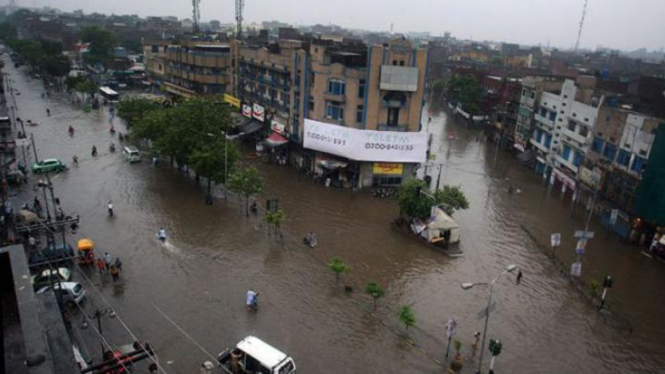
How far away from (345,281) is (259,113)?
38.0 m

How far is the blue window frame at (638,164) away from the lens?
142 ft

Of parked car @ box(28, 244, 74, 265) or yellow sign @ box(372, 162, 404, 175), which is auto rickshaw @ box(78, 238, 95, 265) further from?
yellow sign @ box(372, 162, 404, 175)

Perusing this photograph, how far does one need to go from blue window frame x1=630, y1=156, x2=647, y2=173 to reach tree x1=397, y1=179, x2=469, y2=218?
16484mm

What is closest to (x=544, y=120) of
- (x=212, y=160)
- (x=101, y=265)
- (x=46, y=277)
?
(x=212, y=160)

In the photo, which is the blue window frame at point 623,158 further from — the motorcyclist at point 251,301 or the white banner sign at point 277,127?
the motorcyclist at point 251,301

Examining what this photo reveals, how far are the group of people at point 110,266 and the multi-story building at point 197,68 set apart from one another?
176ft

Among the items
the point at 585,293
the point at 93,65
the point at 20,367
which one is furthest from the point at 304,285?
the point at 93,65

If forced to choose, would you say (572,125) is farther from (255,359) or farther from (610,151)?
(255,359)

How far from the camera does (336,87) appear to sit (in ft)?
167

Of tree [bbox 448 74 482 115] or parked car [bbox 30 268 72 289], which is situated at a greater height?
tree [bbox 448 74 482 115]

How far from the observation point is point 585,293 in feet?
109

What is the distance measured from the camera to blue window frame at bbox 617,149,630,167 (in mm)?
45531

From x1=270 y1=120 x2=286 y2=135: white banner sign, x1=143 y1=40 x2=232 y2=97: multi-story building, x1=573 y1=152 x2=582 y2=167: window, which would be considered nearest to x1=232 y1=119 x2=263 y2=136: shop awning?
x1=270 y1=120 x2=286 y2=135: white banner sign

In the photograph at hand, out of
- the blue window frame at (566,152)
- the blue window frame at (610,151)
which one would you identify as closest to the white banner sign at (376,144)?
the blue window frame at (610,151)
